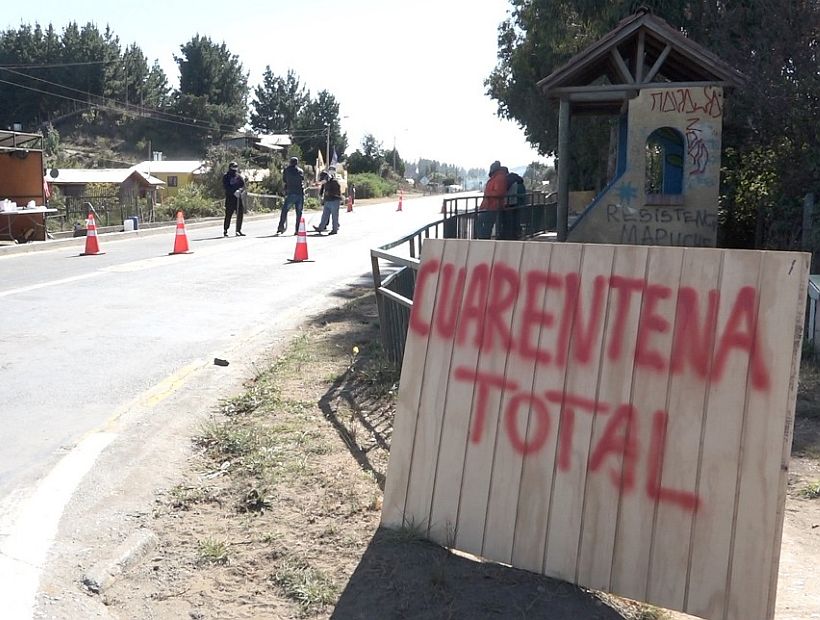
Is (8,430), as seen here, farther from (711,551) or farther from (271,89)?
(271,89)

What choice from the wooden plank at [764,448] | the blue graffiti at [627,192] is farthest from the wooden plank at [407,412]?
the blue graffiti at [627,192]

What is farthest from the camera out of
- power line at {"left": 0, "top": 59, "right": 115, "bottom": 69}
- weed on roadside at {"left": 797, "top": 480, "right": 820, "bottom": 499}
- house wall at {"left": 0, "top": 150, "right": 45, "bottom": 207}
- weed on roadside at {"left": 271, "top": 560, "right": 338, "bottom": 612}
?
power line at {"left": 0, "top": 59, "right": 115, "bottom": 69}

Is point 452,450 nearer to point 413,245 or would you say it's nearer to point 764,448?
point 764,448

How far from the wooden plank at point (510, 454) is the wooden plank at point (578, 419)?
0.14 metres

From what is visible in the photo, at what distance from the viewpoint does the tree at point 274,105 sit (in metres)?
121

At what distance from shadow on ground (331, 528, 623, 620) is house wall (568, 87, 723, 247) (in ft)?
29.0

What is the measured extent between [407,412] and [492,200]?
11724 mm

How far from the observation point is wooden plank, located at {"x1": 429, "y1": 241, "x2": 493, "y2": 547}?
3621 millimetres

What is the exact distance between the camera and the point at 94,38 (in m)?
102

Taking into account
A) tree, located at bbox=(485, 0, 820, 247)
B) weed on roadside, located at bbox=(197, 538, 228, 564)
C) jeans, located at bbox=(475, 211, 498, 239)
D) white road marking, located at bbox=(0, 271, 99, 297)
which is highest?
tree, located at bbox=(485, 0, 820, 247)

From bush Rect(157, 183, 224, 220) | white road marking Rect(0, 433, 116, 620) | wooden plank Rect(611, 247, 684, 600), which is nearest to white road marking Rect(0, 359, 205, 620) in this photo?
white road marking Rect(0, 433, 116, 620)

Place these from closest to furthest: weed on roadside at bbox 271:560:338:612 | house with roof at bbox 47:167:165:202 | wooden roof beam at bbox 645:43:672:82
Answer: weed on roadside at bbox 271:560:338:612 < wooden roof beam at bbox 645:43:672:82 < house with roof at bbox 47:167:165:202

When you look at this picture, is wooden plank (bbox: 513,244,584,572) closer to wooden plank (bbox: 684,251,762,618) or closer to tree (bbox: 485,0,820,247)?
wooden plank (bbox: 684,251,762,618)

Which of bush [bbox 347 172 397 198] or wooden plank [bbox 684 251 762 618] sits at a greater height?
bush [bbox 347 172 397 198]
